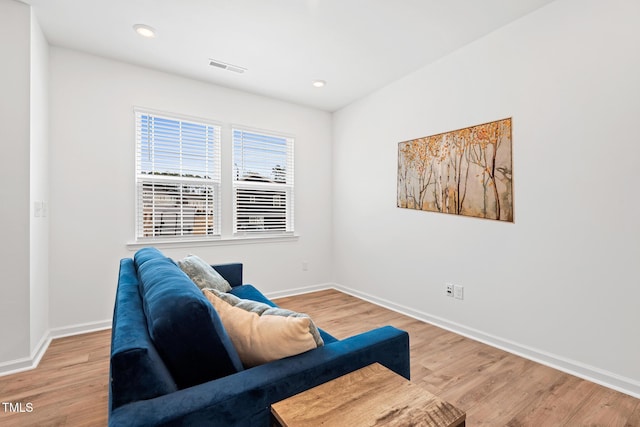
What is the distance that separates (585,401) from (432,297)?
1.39 metres

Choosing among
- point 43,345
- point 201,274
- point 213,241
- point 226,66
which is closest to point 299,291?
point 213,241

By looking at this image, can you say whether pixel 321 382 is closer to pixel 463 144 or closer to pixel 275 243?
pixel 463 144

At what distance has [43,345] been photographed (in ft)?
8.39

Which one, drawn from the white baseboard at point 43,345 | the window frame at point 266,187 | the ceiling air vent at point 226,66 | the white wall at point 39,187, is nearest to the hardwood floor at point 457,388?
the white baseboard at point 43,345

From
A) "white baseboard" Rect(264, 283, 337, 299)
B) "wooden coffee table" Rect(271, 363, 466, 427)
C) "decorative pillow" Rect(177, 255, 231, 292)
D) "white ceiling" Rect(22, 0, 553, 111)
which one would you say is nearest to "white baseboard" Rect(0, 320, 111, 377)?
"decorative pillow" Rect(177, 255, 231, 292)

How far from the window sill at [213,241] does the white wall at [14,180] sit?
95 cm

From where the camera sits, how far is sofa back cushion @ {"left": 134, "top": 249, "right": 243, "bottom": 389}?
886 mm

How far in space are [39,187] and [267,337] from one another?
264 cm

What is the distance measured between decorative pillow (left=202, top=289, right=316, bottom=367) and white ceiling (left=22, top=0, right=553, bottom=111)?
2.26 metres

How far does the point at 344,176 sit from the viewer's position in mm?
4340

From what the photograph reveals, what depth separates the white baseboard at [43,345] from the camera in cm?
219

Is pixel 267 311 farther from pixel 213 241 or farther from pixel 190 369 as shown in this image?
pixel 213 241

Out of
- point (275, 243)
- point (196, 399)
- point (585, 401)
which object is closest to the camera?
point (196, 399)

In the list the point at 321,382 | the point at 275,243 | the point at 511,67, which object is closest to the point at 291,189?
the point at 275,243
